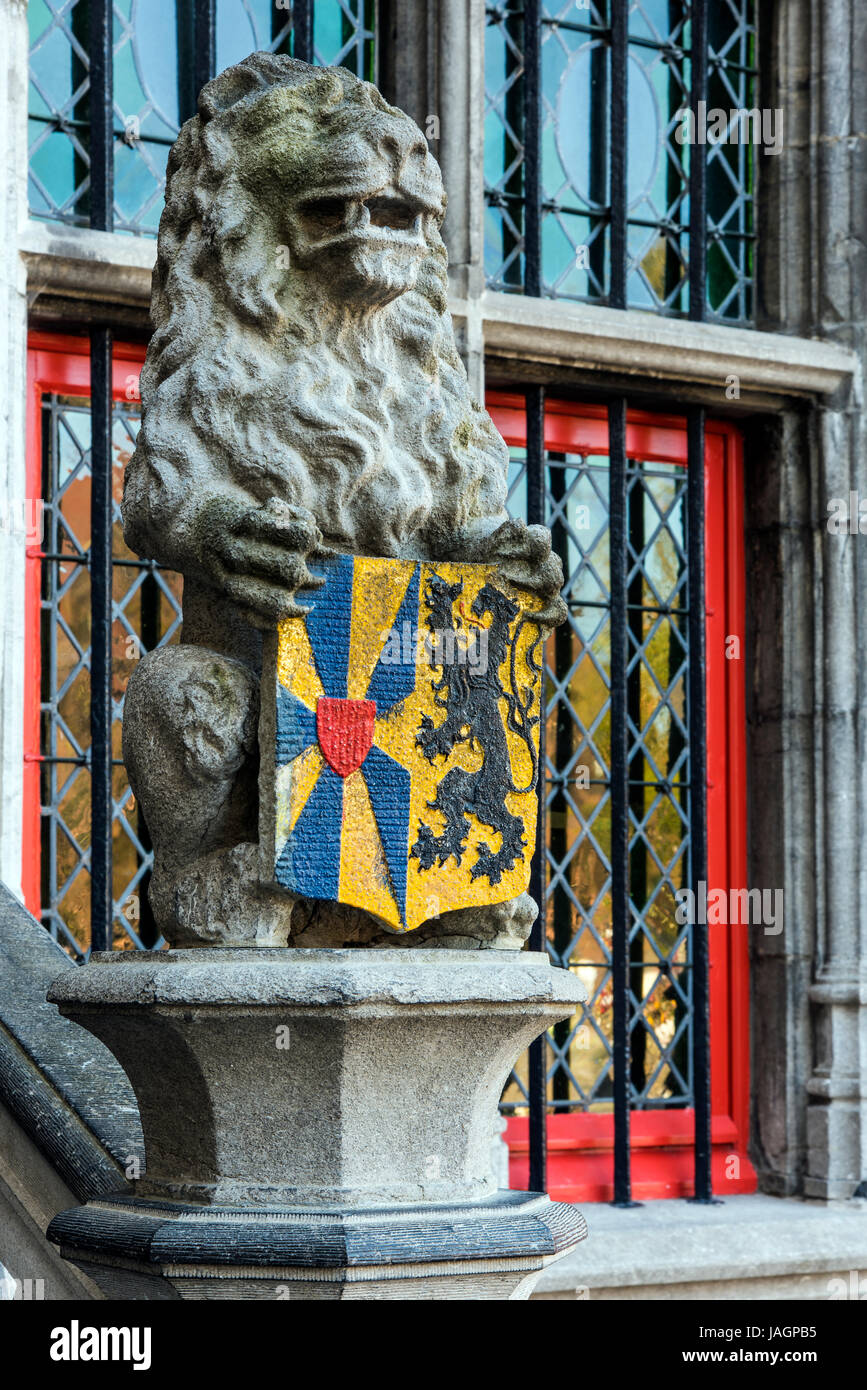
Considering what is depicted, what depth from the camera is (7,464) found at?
12.9ft

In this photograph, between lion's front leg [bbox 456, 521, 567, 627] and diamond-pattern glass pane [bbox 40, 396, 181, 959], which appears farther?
diamond-pattern glass pane [bbox 40, 396, 181, 959]

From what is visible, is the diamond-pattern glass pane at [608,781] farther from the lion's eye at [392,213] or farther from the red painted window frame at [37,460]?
the lion's eye at [392,213]

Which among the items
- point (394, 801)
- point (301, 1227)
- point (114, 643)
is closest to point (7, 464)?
point (114, 643)

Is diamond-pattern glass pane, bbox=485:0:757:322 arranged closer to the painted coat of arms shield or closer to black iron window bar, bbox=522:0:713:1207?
black iron window bar, bbox=522:0:713:1207

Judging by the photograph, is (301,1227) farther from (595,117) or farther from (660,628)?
(595,117)

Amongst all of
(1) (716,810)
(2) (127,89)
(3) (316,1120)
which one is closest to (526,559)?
(3) (316,1120)

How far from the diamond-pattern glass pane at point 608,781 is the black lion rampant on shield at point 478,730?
102 inches

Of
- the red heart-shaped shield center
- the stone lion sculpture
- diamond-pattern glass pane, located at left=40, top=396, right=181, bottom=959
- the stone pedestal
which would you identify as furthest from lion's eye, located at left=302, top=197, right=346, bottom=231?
diamond-pattern glass pane, located at left=40, top=396, right=181, bottom=959

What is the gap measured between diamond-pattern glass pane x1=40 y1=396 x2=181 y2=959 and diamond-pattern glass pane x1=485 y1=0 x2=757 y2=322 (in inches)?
50.0

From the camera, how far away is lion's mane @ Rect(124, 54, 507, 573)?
2.23 meters

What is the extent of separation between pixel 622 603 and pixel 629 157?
1.33 metres

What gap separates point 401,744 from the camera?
2.16 meters

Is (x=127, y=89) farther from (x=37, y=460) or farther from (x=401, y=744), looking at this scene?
(x=401, y=744)
